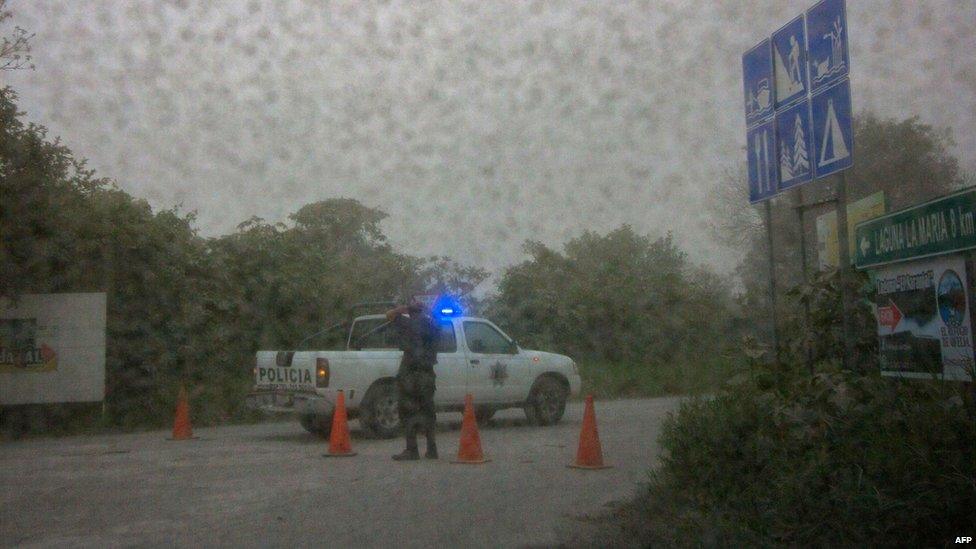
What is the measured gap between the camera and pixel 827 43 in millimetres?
7320

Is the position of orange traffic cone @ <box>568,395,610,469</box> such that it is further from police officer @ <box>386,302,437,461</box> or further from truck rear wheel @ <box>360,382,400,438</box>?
truck rear wheel @ <box>360,382,400,438</box>

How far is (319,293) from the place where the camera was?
70.3ft

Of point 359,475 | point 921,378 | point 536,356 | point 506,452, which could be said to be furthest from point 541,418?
Result: point 921,378

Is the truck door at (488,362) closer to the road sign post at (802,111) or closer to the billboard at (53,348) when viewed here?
the billboard at (53,348)

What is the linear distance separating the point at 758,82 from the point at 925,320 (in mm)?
3001

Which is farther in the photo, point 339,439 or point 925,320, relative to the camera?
point 339,439

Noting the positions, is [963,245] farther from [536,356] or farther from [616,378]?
[616,378]

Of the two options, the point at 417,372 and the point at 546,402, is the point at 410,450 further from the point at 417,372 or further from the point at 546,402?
the point at 546,402

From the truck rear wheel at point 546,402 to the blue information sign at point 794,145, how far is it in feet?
27.8

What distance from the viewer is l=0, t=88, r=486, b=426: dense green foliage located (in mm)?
15312

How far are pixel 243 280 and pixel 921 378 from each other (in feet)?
52.7

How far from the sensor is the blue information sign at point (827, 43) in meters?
7.13

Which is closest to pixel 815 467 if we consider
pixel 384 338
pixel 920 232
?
pixel 920 232

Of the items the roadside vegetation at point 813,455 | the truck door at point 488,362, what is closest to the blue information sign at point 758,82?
the roadside vegetation at point 813,455
